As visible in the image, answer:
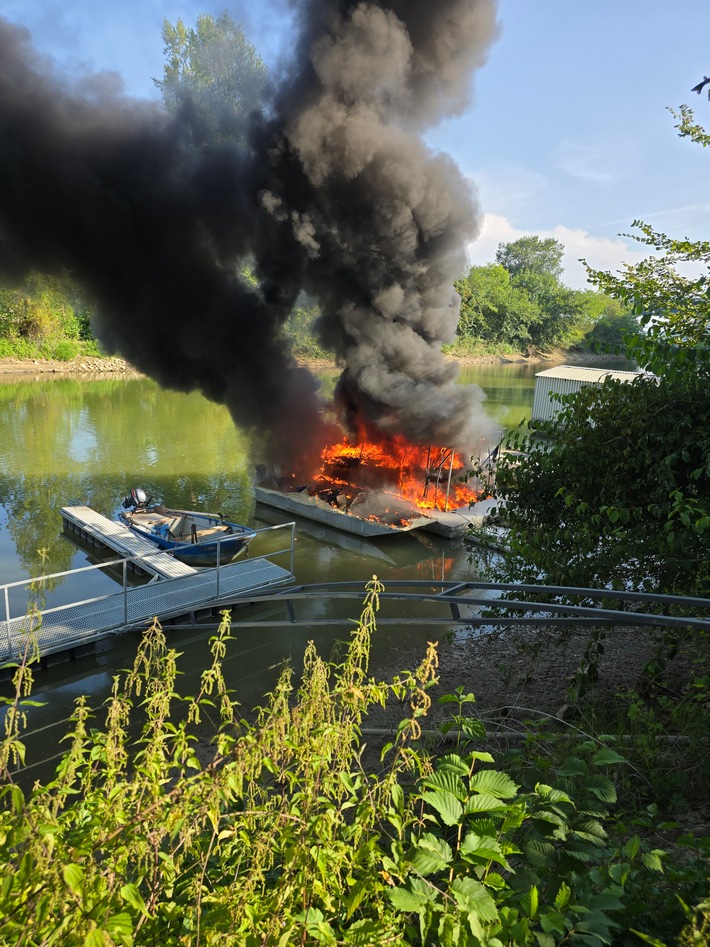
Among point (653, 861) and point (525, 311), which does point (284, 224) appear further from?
point (525, 311)

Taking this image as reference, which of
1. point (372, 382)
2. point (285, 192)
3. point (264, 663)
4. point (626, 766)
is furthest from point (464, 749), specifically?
point (285, 192)

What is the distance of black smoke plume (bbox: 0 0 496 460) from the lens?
604 inches

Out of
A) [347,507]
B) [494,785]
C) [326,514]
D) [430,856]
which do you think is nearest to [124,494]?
[326,514]

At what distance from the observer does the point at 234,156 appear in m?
17.5

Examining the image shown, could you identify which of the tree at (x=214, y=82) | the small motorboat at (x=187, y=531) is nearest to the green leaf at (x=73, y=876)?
the small motorboat at (x=187, y=531)

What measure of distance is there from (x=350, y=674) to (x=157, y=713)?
627mm

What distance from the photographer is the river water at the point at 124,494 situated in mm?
7746

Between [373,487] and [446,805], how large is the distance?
13093mm

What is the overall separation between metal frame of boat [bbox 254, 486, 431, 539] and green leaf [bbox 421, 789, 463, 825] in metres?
10.6

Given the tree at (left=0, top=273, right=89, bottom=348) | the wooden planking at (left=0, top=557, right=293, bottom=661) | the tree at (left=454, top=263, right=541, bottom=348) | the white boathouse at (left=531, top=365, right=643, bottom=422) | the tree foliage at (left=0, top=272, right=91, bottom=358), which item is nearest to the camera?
the wooden planking at (left=0, top=557, right=293, bottom=661)

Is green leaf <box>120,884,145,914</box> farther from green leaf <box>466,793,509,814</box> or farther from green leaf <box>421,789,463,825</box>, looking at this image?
green leaf <box>466,793,509,814</box>

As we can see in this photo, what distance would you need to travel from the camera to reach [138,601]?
8.68 m

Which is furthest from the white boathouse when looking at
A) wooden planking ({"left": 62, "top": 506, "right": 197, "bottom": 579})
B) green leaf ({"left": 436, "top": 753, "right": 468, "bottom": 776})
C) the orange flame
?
green leaf ({"left": 436, "top": 753, "right": 468, "bottom": 776})

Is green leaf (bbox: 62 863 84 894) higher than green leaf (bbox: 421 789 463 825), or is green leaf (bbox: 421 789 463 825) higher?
green leaf (bbox: 62 863 84 894)
